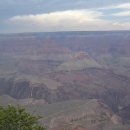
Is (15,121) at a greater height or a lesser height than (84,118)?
greater

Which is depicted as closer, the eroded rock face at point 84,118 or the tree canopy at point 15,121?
the tree canopy at point 15,121

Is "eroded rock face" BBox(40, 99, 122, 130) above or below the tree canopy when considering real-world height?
below

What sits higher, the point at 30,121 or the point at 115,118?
the point at 30,121

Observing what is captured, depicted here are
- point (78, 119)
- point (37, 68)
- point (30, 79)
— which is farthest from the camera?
point (37, 68)

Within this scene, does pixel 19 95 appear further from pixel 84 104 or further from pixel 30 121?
pixel 30 121

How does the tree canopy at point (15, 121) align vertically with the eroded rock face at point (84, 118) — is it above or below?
above

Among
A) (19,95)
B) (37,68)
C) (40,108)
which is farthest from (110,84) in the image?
(40,108)

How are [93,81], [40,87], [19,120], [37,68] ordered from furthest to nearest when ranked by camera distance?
[37,68]
[93,81]
[40,87]
[19,120]

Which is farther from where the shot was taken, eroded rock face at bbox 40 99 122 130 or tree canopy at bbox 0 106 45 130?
eroded rock face at bbox 40 99 122 130

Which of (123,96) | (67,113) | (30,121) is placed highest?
(30,121)

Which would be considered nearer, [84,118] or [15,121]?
[15,121]

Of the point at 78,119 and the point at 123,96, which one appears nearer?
the point at 78,119
